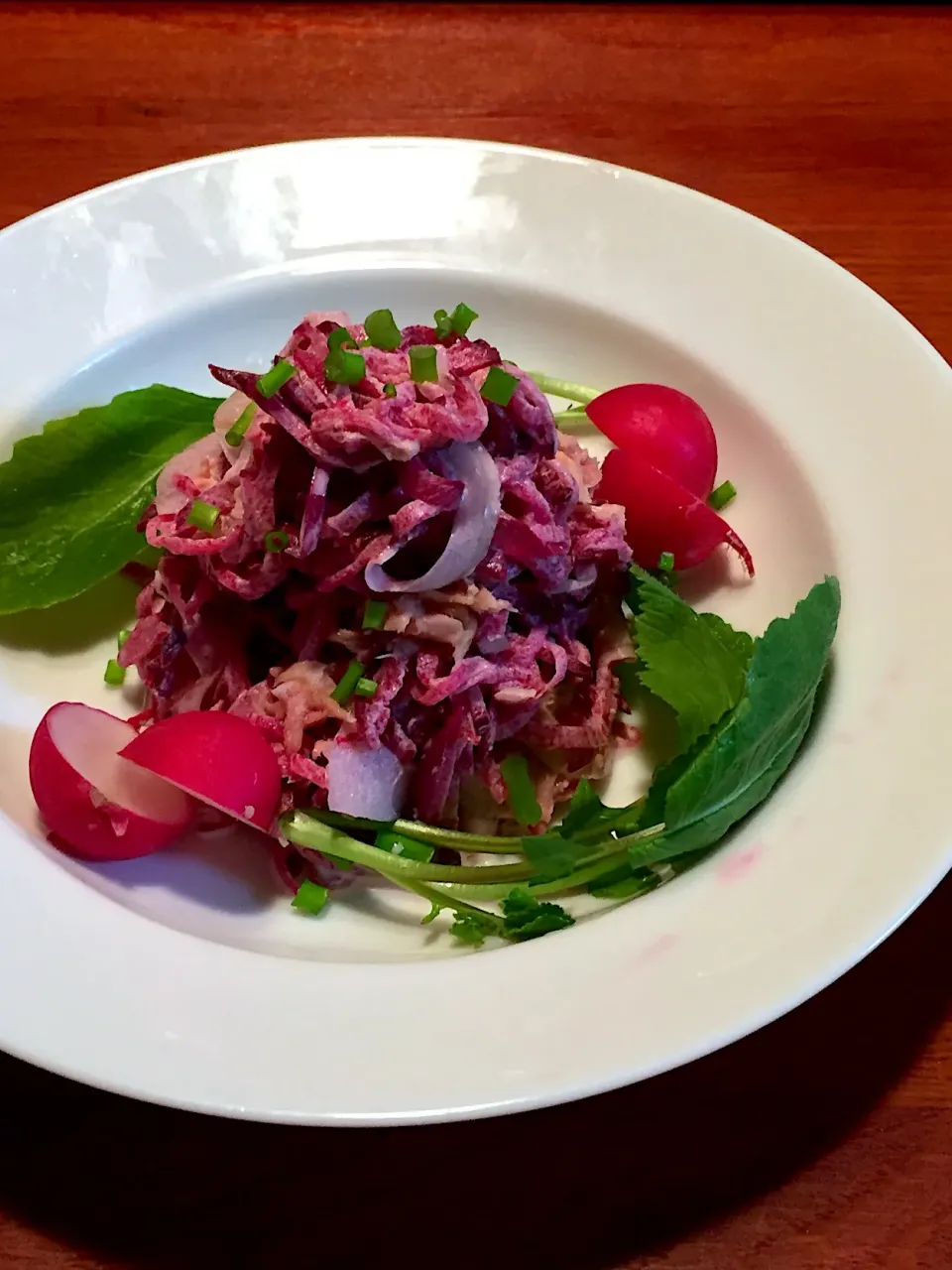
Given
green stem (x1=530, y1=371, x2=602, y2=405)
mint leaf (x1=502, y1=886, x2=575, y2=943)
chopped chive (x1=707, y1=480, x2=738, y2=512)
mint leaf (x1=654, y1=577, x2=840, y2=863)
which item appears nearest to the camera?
mint leaf (x1=654, y1=577, x2=840, y2=863)

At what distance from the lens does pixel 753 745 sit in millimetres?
1569

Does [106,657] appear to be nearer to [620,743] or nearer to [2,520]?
[2,520]

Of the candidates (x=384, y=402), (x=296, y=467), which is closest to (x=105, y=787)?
(x=296, y=467)

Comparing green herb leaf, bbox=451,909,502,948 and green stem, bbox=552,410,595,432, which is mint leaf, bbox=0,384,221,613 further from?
green herb leaf, bbox=451,909,502,948

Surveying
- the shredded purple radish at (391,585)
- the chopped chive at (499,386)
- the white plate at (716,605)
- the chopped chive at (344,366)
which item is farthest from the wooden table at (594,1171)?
the chopped chive at (344,366)

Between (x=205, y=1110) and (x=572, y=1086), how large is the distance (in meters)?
0.43

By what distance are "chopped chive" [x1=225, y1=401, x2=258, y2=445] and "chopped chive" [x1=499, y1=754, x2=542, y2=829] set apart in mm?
731

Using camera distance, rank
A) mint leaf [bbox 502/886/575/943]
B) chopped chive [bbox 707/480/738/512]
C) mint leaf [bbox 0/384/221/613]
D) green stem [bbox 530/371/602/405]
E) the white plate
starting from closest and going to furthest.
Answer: the white plate, mint leaf [bbox 502/886/575/943], mint leaf [bbox 0/384/221/613], chopped chive [bbox 707/480/738/512], green stem [bbox 530/371/602/405]

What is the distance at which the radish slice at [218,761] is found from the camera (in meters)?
1.74

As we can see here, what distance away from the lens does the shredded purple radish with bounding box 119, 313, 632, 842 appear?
5.79 feet

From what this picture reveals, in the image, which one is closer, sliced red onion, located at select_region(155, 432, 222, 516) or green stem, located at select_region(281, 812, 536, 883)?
green stem, located at select_region(281, 812, 536, 883)

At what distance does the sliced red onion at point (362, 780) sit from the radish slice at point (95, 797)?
283mm

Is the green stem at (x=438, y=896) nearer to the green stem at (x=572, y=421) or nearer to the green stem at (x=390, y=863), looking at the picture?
the green stem at (x=390, y=863)

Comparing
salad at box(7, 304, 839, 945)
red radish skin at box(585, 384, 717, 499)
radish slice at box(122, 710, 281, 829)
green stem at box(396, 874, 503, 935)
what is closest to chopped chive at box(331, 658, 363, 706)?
salad at box(7, 304, 839, 945)
